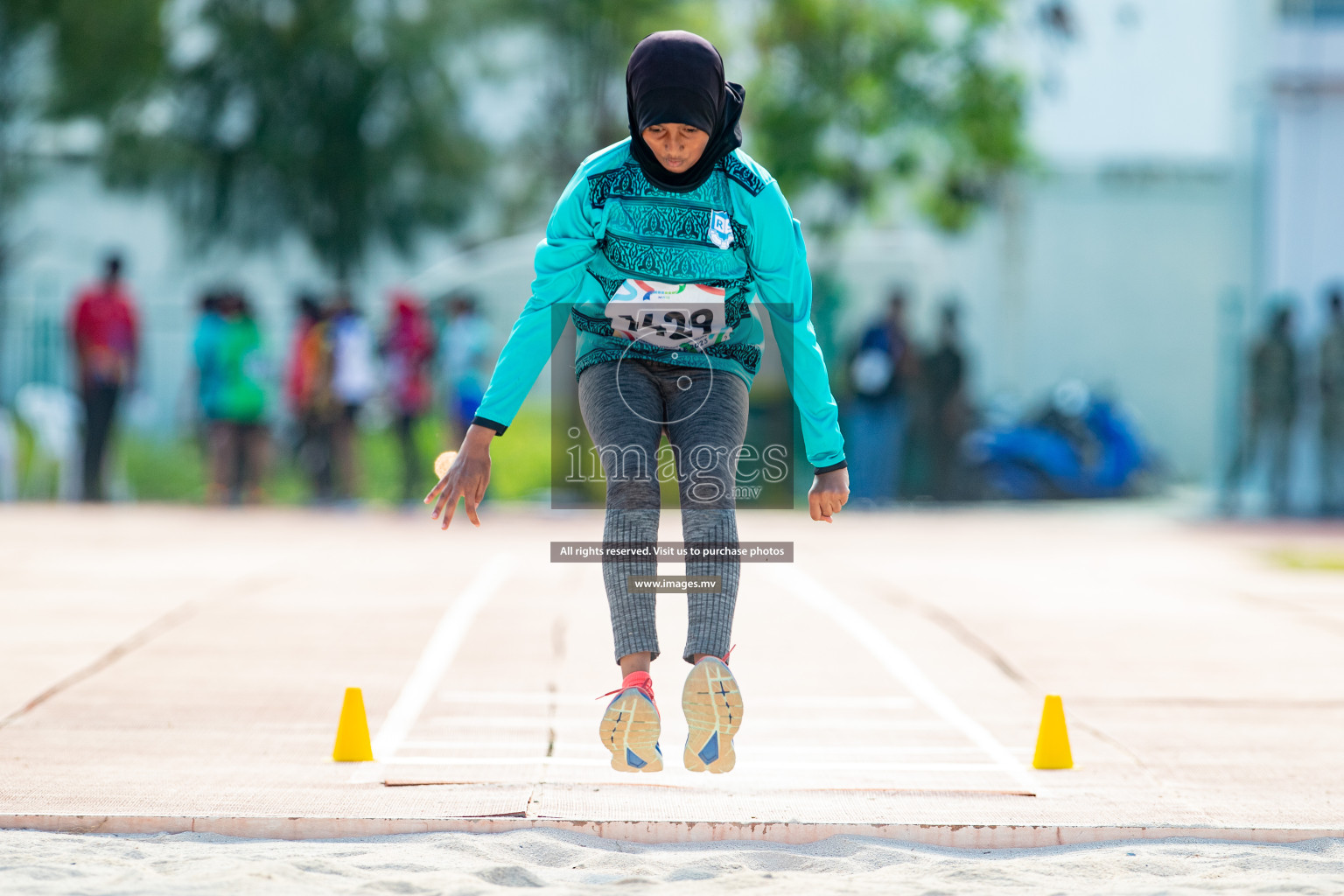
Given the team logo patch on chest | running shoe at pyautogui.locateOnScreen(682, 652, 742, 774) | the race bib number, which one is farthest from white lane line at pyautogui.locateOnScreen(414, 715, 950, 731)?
the team logo patch on chest

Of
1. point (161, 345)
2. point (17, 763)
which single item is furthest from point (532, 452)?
point (17, 763)

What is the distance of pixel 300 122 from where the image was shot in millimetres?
23453

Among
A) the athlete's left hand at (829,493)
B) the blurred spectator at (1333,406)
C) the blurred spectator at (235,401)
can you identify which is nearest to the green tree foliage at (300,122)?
the blurred spectator at (235,401)

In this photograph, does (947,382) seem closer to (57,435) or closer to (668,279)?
(57,435)

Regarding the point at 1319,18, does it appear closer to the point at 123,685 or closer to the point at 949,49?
the point at 949,49

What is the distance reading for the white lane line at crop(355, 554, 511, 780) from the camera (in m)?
5.63

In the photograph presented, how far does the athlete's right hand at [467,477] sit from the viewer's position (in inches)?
175

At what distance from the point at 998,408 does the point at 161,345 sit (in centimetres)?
949

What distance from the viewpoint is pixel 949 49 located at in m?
18.3

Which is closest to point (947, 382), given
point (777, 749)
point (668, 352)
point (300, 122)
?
point (777, 749)

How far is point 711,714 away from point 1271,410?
13.4 m

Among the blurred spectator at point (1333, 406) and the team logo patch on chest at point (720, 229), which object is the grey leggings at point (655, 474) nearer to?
the team logo patch on chest at point (720, 229)

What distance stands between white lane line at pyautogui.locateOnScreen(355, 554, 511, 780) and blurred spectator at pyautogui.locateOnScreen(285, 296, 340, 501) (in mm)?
5471

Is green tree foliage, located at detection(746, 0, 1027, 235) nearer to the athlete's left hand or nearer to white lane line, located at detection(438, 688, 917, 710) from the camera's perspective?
white lane line, located at detection(438, 688, 917, 710)
